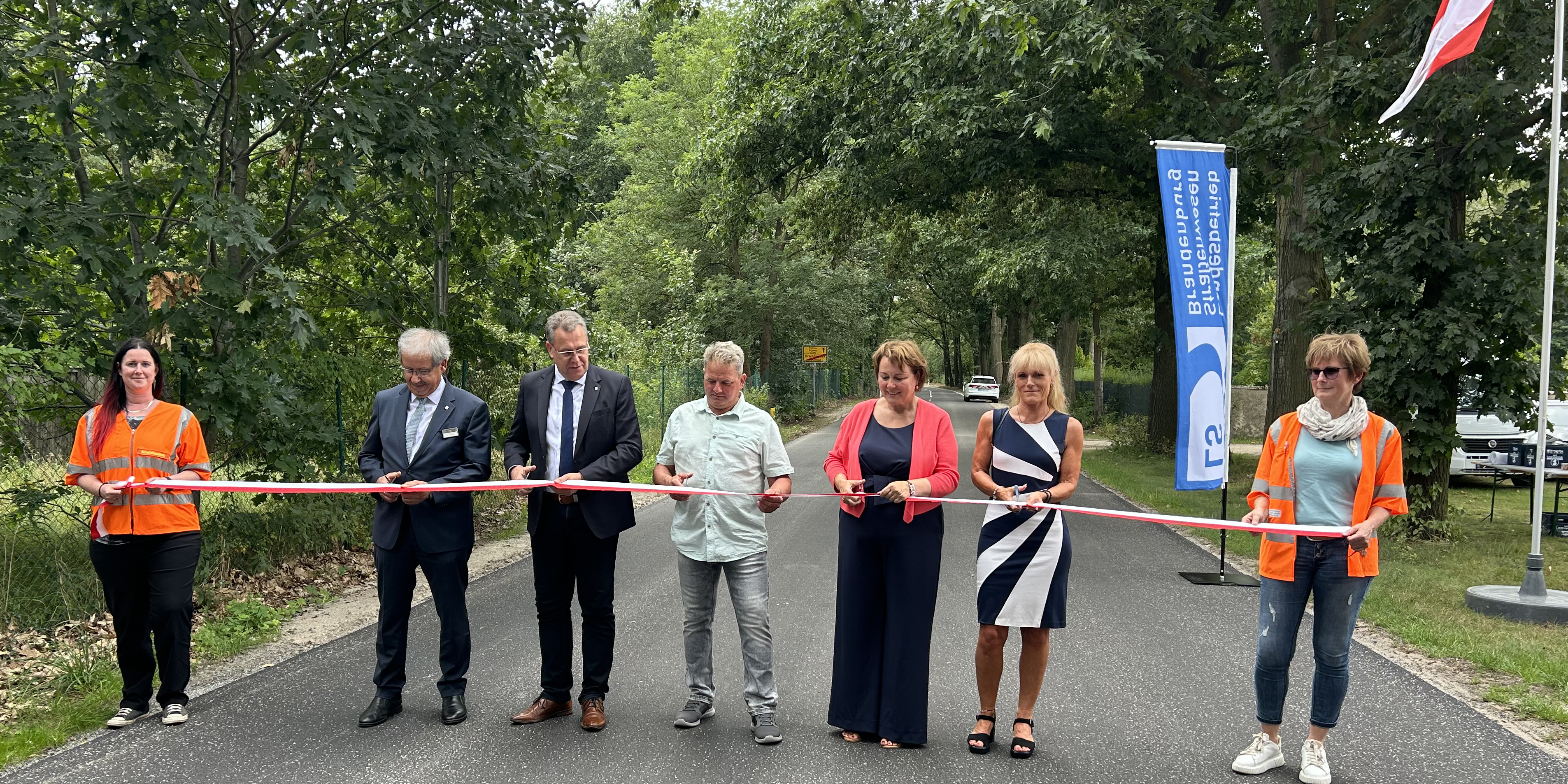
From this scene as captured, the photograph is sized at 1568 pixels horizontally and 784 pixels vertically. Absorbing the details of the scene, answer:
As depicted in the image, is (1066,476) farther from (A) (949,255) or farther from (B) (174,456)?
(A) (949,255)

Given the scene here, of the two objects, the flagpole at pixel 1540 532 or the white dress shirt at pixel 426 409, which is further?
the flagpole at pixel 1540 532

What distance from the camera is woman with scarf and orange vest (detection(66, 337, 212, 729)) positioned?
15.1ft

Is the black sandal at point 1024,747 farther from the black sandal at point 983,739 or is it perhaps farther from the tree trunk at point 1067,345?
the tree trunk at point 1067,345

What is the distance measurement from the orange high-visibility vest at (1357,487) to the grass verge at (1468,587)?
6.18 ft

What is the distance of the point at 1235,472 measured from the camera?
1795 cm

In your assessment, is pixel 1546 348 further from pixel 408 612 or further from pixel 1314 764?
pixel 408 612

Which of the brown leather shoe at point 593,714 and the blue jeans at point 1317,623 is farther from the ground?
the blue jeans at point 1317,623

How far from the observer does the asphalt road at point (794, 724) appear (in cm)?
413

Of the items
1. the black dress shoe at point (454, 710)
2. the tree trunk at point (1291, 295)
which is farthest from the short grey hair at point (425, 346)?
the tree trunk at point (1291, 295)

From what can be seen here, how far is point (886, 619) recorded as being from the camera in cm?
442

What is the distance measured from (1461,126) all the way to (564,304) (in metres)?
8.88

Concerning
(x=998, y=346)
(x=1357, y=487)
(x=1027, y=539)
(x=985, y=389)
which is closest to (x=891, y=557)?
(x=1027, y=539)

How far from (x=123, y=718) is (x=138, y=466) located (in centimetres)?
116

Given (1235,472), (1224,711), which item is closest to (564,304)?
(1224,711)
